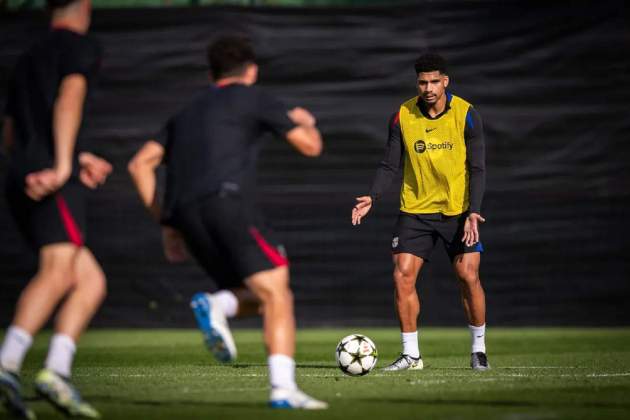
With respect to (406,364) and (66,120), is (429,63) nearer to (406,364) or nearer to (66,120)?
(406,364)

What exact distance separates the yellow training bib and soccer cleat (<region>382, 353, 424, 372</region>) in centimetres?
104

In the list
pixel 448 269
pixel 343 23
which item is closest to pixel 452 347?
pixel 448 269

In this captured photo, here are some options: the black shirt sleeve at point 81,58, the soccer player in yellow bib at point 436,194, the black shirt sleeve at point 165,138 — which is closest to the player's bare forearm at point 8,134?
the black shirt sleeve at point 81,58

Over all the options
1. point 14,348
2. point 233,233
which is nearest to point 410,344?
point 233,233

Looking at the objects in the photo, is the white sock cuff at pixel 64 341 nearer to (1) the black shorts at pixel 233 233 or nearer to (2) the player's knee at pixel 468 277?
(1) the black shorts at pixel 233 233

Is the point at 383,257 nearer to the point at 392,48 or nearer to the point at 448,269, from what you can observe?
the point at 448,269

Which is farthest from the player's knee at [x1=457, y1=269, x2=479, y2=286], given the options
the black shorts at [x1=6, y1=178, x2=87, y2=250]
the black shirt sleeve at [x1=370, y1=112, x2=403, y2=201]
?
the black shorts at [x1=6, y1=178, x2=87, y2=250]

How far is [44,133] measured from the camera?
5.67 metres

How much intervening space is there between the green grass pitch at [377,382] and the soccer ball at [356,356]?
0.10 metres

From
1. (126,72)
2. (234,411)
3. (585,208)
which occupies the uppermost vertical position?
(126,72)

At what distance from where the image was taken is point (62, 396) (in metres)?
5.36

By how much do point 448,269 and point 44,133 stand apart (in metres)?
8.90

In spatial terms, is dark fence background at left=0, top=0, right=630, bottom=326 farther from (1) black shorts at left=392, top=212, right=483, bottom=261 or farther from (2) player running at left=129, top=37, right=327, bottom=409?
(2) player running at left=129, top=37, right=327, bottom=409

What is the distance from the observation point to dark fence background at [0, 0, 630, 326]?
46.2ft
